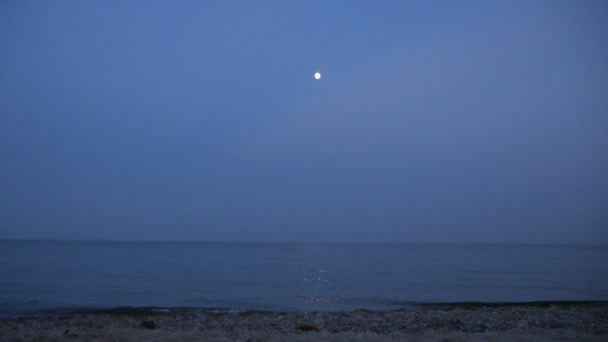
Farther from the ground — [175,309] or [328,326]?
[328,326]

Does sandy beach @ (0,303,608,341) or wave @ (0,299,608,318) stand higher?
sandy beach @ (0,303,608,341)

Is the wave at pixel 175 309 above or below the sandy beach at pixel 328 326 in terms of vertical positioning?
below

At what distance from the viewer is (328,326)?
49.7 ft

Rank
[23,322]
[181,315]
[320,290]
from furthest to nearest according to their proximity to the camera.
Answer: [320,290], [181,315], [23,322]

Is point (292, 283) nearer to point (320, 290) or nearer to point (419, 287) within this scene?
point (320, 290)

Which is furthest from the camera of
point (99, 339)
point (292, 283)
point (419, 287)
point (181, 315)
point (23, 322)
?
point (292, 283)

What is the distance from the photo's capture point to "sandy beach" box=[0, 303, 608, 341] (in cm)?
1244

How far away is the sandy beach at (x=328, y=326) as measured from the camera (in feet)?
40.8

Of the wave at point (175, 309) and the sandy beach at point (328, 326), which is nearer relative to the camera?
the sandy beach at point (328, 326)

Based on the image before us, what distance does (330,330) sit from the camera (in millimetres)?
14430

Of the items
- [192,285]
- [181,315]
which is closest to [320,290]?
[192,285]

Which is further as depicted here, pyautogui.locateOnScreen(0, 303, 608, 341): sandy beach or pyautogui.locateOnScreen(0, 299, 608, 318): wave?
pyautogui.locateOnScreen(0, 299, 608, 318): wave

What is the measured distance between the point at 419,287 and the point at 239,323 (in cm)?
1829

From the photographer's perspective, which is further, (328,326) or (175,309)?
(175,309)
